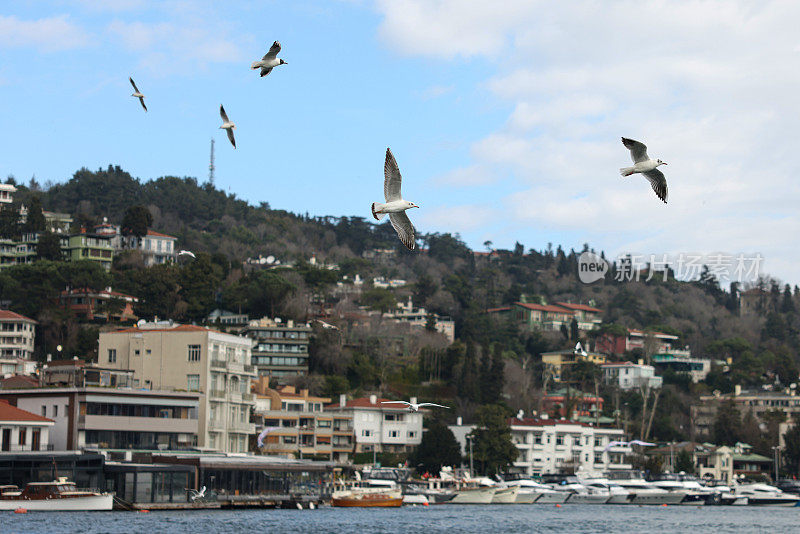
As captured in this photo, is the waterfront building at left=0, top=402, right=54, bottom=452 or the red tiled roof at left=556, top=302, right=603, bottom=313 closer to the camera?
the waterfront building at left=0, top=402, right=54, bottom=452

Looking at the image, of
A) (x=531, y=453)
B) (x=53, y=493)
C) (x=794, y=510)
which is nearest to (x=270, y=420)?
(x=531, y=453)

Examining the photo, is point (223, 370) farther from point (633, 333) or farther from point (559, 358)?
point (633, 333)

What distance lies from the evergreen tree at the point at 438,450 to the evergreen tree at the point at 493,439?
170 cm

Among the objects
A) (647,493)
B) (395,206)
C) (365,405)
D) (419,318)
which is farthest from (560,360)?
(395,206)

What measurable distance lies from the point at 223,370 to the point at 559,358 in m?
67.7

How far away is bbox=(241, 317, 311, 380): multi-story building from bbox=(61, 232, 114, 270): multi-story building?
27.0 m

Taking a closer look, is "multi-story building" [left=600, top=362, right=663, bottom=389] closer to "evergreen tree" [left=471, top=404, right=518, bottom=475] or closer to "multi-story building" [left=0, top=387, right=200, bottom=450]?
"evergreen tree" [left=471, top=404, right=518, bottom=475]

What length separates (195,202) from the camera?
18225 cm

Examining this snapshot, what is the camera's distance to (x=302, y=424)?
90.4 meters

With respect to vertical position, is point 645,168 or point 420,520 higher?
point 645,168

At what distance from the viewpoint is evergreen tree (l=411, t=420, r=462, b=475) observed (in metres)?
89.1

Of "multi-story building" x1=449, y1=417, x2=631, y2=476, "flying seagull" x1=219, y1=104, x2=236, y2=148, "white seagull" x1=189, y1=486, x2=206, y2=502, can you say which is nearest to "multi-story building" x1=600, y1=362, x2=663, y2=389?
"multi-story building" x1=449, y1=417, x2=631, y2=476

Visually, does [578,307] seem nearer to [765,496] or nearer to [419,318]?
[419,318]

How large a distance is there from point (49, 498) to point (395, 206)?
38376 millimetres
